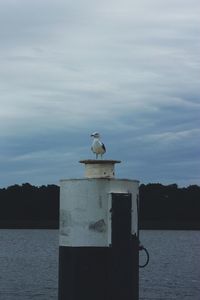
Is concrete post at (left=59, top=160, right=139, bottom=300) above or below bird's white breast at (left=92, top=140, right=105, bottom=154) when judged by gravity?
below

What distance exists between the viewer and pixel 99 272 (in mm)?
7227

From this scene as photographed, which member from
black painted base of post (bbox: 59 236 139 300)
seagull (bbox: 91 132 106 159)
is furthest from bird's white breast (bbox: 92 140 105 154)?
black painted base of post (bbox: 59 236 139 300)

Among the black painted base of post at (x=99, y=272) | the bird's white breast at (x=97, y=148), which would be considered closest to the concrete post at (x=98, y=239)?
the black painted base of post at (x=99, y=272)

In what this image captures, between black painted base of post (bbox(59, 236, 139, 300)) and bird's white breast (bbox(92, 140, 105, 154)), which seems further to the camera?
bird's white breast (bbox(92, 140, 105, 154))

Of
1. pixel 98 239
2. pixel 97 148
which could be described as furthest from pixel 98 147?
pixel 98 239

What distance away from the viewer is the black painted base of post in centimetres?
721

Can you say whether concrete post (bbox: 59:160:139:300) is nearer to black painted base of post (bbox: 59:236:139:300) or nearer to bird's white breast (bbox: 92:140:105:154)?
black painted base of post (bbox: 59:236:139:300)

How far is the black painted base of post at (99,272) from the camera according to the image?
721cm

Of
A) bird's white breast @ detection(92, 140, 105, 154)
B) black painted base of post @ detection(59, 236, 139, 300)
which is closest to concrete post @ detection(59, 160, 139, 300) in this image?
black painted base of post @ detection(59, 236, 139, 300)

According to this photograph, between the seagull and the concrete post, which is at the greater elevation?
the seagull

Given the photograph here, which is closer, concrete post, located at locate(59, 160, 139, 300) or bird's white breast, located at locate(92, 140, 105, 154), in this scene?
concrete post, located at locate(59, 160, 139, 300)

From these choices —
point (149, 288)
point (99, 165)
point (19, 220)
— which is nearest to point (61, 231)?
point (99, 165)

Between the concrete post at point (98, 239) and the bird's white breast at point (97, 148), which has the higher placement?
the bird's white breast at point (97, 148)

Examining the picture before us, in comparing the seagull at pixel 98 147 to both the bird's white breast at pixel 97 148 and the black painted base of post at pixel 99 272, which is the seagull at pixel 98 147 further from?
the black painted base of post at pixel 99 272
